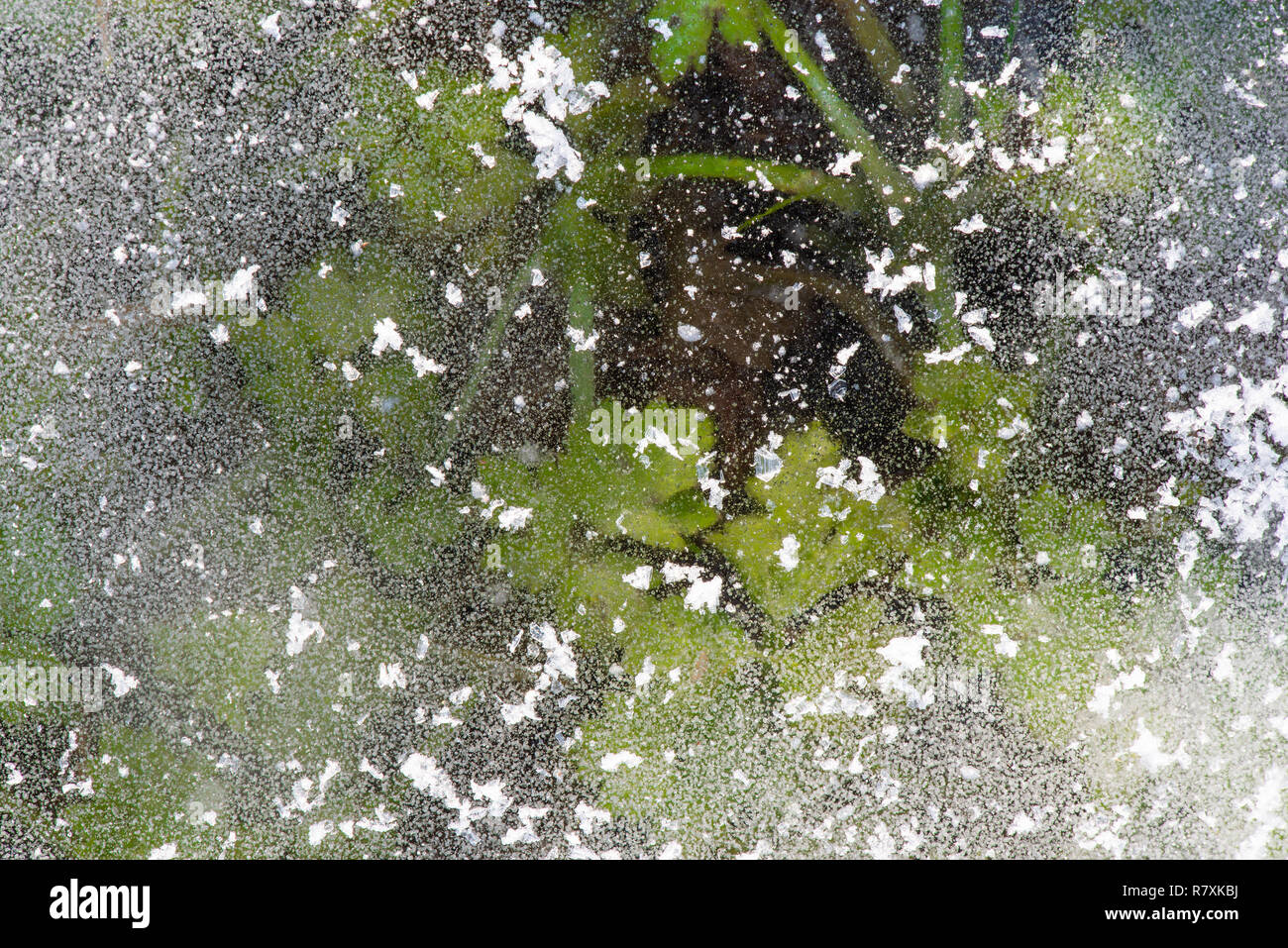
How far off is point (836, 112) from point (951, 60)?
0.16 m

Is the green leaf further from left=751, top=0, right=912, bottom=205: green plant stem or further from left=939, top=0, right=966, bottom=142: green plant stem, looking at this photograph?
left=939, top=0, right=966, bottom=142: green plant stem

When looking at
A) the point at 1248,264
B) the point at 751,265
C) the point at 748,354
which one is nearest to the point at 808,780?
the point at 748,354

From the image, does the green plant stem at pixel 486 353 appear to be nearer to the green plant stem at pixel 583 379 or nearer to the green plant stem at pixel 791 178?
the green plant stem at pixel 583 379

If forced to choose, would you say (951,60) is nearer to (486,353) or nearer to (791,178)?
(791,178)

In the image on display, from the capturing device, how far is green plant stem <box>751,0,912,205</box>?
0.77m

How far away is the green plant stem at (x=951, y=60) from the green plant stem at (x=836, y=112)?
97 mm

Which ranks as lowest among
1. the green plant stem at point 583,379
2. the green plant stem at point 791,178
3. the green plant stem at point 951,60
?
the green plant stem at point 583,379

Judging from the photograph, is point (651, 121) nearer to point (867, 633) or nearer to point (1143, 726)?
point (867, 633)

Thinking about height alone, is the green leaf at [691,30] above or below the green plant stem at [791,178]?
above

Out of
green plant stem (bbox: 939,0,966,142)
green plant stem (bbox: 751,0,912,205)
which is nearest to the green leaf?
green plant stem (bbox: 751,0,912,205)

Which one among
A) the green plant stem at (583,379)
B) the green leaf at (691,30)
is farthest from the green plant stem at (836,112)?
the green plant stem at (583,379)

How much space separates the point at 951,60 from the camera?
77cm

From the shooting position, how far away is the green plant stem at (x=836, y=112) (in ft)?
2.54
